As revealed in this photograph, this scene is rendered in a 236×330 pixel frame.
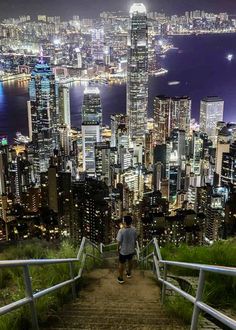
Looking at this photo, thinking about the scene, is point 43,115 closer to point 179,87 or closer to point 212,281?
point 179,87

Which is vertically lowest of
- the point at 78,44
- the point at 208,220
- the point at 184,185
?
the point at 184,185

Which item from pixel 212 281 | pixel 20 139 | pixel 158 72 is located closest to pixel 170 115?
pixel 20 139

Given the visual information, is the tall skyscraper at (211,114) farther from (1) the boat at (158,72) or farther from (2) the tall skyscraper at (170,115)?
(1) the boat at (158,72)

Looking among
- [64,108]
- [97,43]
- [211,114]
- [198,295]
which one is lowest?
[211,114]

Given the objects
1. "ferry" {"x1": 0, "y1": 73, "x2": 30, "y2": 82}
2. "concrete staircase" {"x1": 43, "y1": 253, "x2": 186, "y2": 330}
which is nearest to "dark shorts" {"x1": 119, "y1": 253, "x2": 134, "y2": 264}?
"concrete staircase" {"x1": 43, "y1": 253, "x2": 186, "y2": 330}

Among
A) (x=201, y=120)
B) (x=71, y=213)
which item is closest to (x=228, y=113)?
(x=201, y=120)

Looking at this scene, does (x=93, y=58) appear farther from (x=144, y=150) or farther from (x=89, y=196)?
(x=89, y=196)
